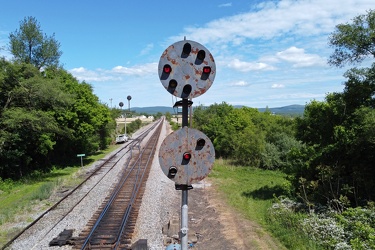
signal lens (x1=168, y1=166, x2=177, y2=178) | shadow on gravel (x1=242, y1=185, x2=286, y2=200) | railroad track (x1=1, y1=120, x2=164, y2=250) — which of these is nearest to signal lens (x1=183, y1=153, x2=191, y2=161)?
signal lens (x1=168, y1=166, x2=177, y2=178)

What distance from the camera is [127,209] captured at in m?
14.8

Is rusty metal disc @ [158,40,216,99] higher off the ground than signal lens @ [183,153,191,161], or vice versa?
rusty metal disc @ [158,40,216,99]

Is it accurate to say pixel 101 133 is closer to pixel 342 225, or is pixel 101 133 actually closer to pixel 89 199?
pixel 89 199

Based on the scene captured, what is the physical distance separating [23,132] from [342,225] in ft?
74.3

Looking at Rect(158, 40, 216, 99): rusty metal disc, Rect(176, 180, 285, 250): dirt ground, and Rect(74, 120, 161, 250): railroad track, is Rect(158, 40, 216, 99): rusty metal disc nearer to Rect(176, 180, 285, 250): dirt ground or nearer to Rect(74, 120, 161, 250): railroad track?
Rect(74, 120, 161, 250): railroad track

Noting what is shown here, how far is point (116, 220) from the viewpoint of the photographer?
13445 mm

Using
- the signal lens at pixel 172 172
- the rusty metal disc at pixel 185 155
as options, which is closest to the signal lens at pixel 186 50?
the rusty metal disc at pixel 185 155

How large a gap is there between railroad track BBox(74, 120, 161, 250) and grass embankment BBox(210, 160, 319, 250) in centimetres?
534

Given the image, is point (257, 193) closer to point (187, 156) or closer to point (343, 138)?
point (343, 138)

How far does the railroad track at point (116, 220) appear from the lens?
36.4 ft

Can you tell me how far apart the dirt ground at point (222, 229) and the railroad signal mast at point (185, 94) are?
830 cm

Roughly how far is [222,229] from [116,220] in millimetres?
4325

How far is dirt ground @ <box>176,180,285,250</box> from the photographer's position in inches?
455

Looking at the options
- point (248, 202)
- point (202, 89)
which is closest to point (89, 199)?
point (248, 202)
